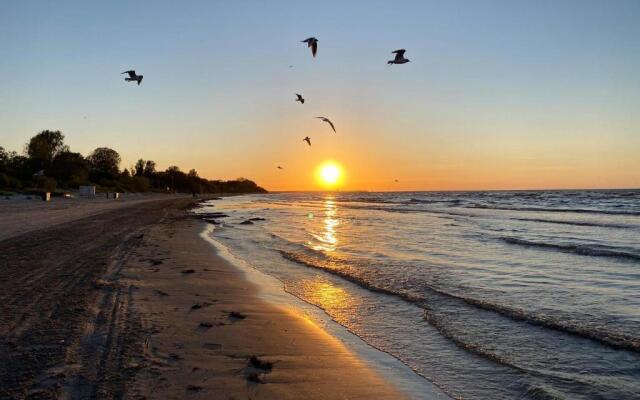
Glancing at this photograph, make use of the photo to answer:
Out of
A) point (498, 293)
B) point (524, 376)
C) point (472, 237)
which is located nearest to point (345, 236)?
point (472, 237)

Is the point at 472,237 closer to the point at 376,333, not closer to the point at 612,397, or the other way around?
the point at 376,333

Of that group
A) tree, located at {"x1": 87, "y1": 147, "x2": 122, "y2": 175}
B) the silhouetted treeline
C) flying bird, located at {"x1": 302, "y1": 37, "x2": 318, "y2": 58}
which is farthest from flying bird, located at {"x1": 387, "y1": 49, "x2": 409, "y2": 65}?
tree, located at {"x1": 87, "y1": 147, "x2": 122, "y2": 175}

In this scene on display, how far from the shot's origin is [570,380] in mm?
5227

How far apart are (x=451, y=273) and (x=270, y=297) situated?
514 centimetres

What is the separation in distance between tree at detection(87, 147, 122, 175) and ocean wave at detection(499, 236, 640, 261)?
423 ft

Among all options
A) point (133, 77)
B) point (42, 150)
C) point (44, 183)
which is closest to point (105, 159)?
point (42, 150)

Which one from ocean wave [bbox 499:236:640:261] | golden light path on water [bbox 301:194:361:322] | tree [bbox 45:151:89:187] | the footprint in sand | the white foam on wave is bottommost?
golden light path on water [bbox 301:194:361:322]

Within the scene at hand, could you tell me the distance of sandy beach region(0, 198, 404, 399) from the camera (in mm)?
4527

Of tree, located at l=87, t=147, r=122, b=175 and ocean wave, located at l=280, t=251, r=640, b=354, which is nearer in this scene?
ocean wave, located at l=280, t=251, r=640, b=354

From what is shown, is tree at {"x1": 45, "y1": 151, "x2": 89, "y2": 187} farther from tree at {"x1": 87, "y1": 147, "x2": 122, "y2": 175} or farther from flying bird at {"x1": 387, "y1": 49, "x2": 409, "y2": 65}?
flying bird at {"x1": 387, "y1": 49, "x2": 409, "y2": 65}

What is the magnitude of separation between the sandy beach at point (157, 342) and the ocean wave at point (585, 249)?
39.3 ft

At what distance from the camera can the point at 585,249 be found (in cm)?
1656

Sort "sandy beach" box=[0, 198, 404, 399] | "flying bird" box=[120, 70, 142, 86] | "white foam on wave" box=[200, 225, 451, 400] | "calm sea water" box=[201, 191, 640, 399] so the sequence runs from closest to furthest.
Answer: "sandy beach" box=[0, 198, 404, 399], "white foam on wave" box=[200, 225, 451, 400], "calm sea water" box=[201, 191, 640, 399], "flying bird" box=[120, 70, 142, 86]

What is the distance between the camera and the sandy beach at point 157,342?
453cm
